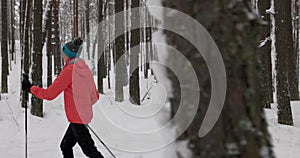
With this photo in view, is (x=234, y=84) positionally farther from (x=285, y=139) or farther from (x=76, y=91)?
(x=285, y=139)

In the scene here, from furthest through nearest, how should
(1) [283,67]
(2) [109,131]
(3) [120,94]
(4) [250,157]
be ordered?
(3) [120,94] → (1) [283,67] → (2) [109,131] → (4) [250,157]

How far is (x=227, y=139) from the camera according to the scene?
1425 millimetres

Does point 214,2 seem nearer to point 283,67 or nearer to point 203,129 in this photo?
point 203,129

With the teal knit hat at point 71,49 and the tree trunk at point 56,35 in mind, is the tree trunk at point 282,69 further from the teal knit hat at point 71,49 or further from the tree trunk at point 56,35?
the tree trunk at point 56,35

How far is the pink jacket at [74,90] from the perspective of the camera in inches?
183

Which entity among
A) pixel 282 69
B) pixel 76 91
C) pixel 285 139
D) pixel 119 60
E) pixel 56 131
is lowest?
pixel 285 139

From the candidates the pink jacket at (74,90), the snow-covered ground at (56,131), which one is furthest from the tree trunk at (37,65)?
the pink jacket at (74,90)

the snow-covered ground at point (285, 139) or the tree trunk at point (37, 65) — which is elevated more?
the tree trunk at point (37, 65)

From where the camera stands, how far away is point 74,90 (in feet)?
15.4

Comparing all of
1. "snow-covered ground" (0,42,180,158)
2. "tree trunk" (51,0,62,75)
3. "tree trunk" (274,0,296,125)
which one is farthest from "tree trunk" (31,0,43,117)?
"tree trunk" (51,0,62,75)

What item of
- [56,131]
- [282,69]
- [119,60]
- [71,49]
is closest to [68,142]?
[71,49]

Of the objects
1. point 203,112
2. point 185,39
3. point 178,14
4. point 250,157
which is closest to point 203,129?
point 203,112

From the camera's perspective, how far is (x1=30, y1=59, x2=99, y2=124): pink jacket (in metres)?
4.65

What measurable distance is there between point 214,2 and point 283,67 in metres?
8.77
